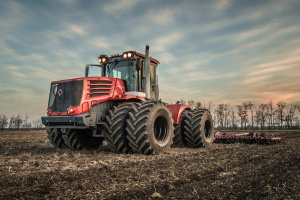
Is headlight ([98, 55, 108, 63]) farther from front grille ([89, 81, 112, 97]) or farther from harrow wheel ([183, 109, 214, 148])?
harrow wheel ([183, 109, 214, 148])

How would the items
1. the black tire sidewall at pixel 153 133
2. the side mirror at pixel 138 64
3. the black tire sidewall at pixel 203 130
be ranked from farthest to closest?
1. the black tire sidewall at pixel 203 130
2. the side mirror at pixel 138 64
3. the black tire sidewall at pixel 153 133

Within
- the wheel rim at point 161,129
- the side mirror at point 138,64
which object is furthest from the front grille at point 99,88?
the wheel rim at point 161,129

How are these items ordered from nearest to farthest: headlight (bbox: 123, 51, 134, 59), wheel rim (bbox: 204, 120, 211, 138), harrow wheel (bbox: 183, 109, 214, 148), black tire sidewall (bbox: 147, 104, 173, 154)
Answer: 1. black tire sidewall (bbox: 147, 104, 173, 154)
2. headlight (bbox: 123, 51, 134, 59)
3. harrow wheel (bbox: 183, 109, 214, 148)
4. wheel rim (bbox: 204, 120, 211, 138)

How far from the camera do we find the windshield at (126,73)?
361 inches

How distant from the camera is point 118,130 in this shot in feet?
23.9

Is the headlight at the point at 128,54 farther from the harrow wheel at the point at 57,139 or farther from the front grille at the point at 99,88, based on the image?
the harrow wheel at the point at 57,139

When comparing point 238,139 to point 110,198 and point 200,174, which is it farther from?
point 110,198

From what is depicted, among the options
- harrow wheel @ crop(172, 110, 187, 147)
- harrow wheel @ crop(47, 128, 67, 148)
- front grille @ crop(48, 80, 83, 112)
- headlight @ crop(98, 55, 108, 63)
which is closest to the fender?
harrow wheel @ crop(172, 110, 187, 147)

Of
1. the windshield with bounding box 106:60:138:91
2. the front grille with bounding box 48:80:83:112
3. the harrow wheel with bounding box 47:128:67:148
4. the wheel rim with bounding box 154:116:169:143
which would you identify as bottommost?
the harrow wheel with bounding box 47:128:67:148

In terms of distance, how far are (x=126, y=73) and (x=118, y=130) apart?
285 centimetres

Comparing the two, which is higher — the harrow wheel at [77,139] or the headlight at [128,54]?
the headlight at [128,54]

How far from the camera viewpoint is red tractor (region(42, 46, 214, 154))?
24.1ft

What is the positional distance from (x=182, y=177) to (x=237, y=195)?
129 centimetres

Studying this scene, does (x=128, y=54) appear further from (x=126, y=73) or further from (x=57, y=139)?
(x=57, y=139)
